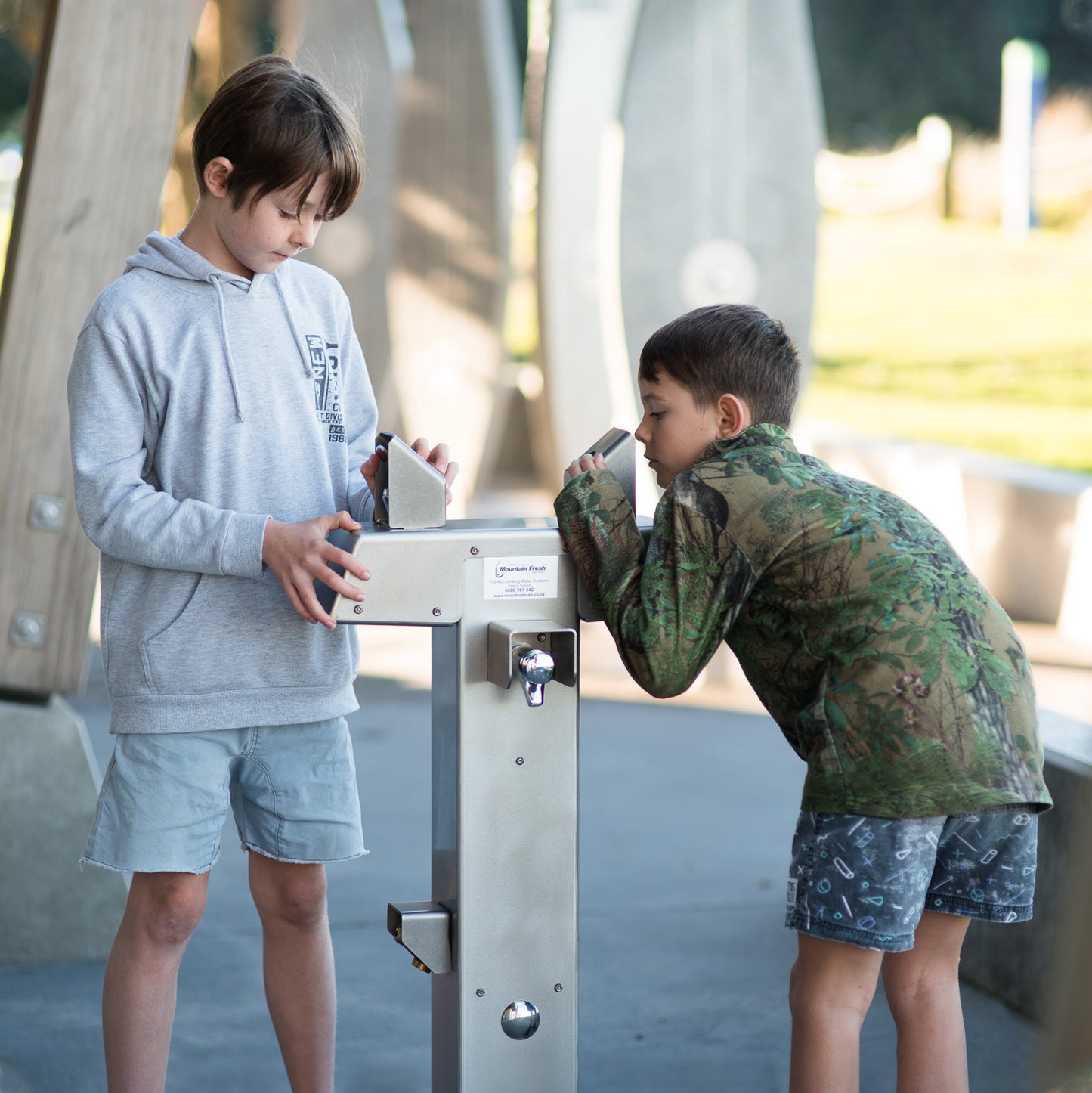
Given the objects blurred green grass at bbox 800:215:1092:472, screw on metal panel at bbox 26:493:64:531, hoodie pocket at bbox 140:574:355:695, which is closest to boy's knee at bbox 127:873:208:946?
hoodie pocket at bbox 140:574:355:695

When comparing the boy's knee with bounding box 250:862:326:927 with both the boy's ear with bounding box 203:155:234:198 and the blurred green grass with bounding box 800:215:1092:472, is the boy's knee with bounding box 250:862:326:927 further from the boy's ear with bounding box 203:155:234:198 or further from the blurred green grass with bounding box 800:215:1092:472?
the blurred green grass with bounding box 800:215:1092:472

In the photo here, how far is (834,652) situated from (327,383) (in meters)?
0.76

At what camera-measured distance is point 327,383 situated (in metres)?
1.92

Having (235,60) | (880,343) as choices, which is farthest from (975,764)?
(880,343)

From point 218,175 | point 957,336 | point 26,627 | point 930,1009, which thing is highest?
point 957,336

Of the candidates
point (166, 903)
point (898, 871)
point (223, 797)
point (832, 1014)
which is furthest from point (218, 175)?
point (832, 1014)

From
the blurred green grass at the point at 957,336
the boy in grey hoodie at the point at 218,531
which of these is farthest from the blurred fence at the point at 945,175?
the boy in grey hoodie at the point at 218,531

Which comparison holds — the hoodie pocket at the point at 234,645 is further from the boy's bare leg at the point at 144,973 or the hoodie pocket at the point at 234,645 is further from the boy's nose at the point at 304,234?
the boy's nose at the point at 304,234

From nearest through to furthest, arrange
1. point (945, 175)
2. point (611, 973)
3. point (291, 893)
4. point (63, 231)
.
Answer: point (291, 893)
point (63, 231)
point (611, 973)
point (945, 175)

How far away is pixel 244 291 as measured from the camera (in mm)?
1856

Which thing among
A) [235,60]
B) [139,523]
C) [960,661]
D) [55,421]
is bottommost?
[960,661]

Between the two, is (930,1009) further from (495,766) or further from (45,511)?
(45,511)

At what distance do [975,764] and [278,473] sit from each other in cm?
93

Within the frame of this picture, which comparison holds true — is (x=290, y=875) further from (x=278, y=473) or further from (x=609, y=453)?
(x=609, y=453)
